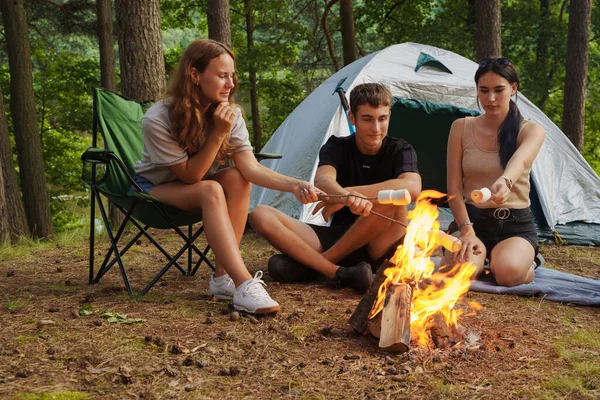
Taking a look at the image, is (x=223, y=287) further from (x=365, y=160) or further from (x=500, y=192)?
(x=500, y=192)

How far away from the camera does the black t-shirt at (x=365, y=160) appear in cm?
315

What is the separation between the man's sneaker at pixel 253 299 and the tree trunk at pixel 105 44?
6.90m

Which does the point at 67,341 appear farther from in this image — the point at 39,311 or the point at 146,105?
the point at 146,105

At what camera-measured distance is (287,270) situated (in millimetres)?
3277

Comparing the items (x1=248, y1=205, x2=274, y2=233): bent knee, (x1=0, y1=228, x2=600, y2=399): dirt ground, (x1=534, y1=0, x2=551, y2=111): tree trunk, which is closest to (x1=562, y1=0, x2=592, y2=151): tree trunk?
(x1=534, y1=0, x2=551, y2=111): tree trunk

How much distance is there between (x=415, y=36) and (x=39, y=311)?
32.5 feet

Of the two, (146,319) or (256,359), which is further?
(146,319)

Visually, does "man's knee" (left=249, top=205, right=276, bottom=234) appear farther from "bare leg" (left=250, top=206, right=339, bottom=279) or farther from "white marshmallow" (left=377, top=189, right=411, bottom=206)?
"white marshmallow" (left=377, top=189, right=411, bottom=206)

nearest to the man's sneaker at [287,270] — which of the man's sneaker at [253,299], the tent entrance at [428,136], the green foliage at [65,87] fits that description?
the man's sneaker at [253,299]

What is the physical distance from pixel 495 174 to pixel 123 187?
1.95 metres

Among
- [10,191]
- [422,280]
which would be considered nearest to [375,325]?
[422,280]

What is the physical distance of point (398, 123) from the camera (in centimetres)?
591

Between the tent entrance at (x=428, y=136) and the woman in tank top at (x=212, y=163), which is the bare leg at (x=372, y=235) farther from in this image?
the tent entrance at (x=428, y=136)

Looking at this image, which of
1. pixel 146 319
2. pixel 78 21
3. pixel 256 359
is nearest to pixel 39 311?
pixel 146 319
